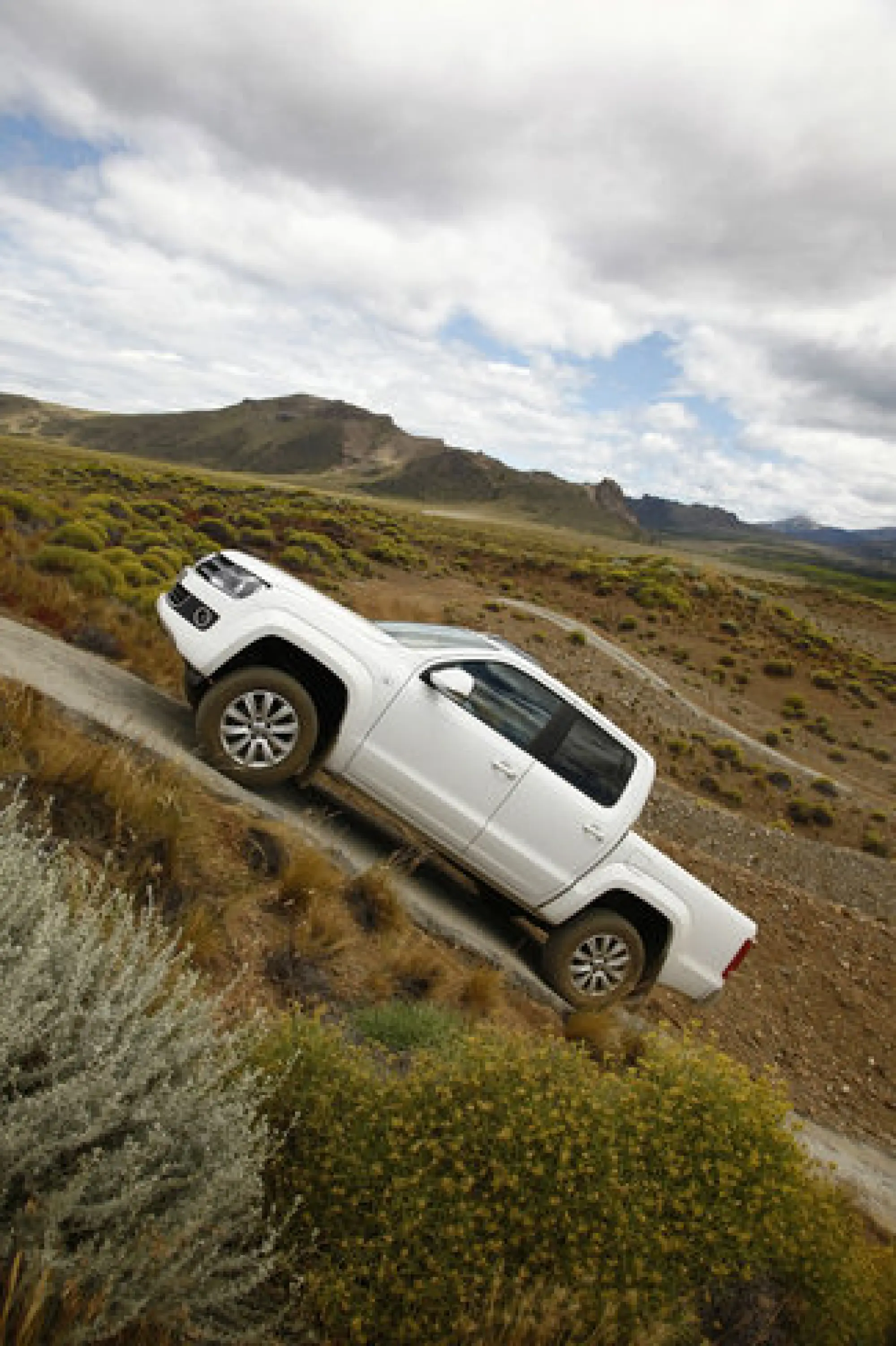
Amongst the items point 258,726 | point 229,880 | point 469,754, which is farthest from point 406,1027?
point 258,726

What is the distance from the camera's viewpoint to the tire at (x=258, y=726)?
563cm

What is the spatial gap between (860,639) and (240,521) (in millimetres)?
36253

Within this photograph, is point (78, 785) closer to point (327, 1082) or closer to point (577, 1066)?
point (327, 1082)

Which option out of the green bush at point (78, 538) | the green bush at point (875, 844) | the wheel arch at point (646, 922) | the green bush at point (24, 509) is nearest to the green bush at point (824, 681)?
the green bush at point (875, 844)

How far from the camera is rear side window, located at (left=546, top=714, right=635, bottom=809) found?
5984mm

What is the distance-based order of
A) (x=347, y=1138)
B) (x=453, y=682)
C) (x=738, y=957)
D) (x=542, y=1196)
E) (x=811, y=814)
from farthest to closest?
(x=811, y=814) < (x=738, y=957) < (x=453, y=682) < (x=347, y=1138) < (x=542, y=1196)

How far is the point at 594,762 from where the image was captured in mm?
6125

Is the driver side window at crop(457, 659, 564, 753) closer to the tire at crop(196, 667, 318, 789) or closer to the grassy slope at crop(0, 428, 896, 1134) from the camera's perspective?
the tire at crop(196, 667, 318, 789)

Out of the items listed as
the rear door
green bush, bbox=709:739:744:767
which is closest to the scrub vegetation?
the rear door

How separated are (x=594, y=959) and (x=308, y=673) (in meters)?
2.99

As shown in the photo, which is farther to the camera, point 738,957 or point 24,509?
point 24,509

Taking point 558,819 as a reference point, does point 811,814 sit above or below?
below

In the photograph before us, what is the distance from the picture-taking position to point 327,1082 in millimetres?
2826

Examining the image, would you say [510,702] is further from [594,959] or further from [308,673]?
[594,959]
